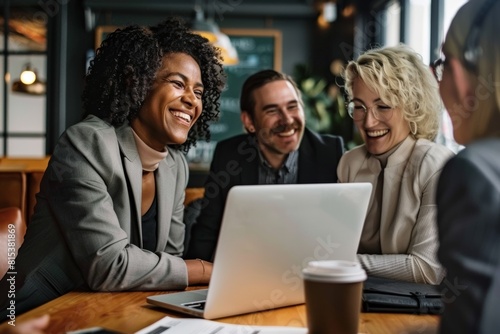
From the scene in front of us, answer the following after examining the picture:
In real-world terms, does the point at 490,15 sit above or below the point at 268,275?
above

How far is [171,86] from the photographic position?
1.92 m

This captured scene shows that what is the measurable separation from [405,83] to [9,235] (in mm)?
1314

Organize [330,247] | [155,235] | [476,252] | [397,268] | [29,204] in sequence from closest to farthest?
[476,252] < [330,247] < [397,268] < [155,235] < [29,204]

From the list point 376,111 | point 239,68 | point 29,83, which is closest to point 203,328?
point 376,111

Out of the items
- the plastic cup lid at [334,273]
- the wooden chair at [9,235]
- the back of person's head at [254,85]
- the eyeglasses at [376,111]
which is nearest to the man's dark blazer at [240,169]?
the back of person's head at [254,85]

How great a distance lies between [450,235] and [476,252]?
33 millimetres

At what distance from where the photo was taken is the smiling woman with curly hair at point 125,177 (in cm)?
148

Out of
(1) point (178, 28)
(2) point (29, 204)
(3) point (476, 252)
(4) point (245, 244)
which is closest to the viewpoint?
(3) point (476, 252)

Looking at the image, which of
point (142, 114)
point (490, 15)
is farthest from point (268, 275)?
point (142, 114)

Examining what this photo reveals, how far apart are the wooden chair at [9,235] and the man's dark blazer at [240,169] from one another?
0.73m

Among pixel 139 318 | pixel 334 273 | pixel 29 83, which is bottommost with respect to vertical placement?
pixel 139 318

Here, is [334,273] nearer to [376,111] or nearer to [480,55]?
[480,55]

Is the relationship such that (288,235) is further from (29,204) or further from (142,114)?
(29,204)

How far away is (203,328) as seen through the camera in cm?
106
